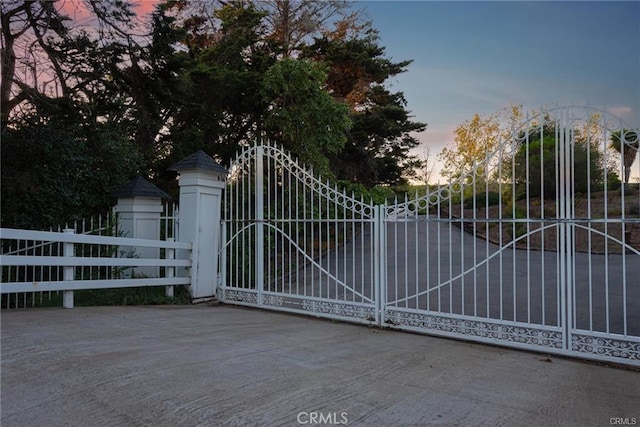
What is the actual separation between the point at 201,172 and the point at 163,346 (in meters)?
3.67

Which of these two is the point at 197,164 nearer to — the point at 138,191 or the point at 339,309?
the point at 138,191

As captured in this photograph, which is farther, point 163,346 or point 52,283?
point 52,283

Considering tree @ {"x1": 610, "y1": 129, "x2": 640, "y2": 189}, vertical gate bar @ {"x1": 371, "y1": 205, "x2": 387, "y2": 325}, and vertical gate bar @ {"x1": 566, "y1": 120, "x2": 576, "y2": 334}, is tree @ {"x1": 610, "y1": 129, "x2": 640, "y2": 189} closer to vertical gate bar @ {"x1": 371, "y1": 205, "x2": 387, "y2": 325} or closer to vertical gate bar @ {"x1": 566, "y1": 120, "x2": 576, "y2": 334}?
vertical gate bar @ {"x1": 566, "y1": 120, "x2": 576, "y2": 334}

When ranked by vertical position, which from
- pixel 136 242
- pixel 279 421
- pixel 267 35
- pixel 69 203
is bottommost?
pixel 279 421

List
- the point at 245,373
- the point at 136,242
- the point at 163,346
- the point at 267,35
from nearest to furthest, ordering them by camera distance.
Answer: the point at 245,373 → the point at 163,346 → the point at 136,242 → the point at 267,35

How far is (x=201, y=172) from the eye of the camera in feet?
25.3

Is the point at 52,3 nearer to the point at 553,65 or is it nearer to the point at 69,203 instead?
the point at 69,203

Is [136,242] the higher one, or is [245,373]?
[136,242]

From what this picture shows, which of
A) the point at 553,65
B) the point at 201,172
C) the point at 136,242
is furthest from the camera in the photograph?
the point at 553,65

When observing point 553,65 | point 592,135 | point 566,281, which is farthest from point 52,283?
point 553,65
